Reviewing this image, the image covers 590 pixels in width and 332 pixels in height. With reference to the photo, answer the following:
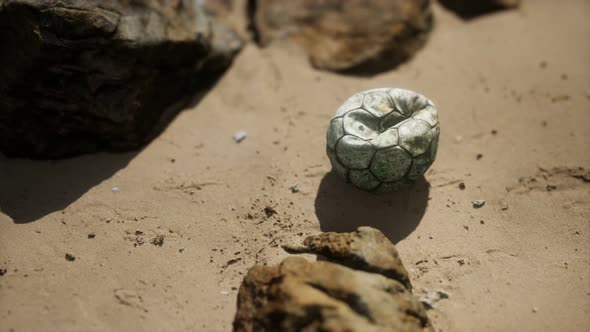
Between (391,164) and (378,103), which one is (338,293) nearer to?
(391,164)

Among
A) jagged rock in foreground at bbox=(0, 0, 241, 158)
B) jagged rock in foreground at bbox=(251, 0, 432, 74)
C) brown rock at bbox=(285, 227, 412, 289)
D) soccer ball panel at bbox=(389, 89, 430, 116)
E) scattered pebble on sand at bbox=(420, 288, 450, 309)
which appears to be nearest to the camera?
brown rock at bbox=(285, 227, 412, 289)

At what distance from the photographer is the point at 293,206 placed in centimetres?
402

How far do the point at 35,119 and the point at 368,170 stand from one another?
2986 millimetres

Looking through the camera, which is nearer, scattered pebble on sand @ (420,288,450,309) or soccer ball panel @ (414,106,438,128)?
scattered pebble on sand @ (420,288,450,309)

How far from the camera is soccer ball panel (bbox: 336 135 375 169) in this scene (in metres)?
3.58

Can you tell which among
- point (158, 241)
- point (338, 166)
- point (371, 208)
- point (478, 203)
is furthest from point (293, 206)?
point (478, 203)

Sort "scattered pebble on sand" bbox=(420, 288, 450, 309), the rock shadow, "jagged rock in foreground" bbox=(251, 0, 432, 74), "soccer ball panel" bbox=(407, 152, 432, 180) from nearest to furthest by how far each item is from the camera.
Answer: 1. "scattered pebble on sand" bbox=(420, 288, 450, 309)
2. "soccer ball panel" bbox=(407, 152, 432, 180)
3. the rock shadow
4. "jagged rock in foreground" bbox=(251, 0, 432, 74)

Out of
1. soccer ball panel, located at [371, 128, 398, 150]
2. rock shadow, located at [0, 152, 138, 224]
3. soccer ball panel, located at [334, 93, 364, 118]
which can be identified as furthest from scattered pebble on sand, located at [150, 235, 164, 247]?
soccer ball panel, located at [371, 128, 398, 150]

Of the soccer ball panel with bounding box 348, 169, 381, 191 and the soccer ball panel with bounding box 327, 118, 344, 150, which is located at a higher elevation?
the soccer ball panel with bounding box 327, 118, 344, 150

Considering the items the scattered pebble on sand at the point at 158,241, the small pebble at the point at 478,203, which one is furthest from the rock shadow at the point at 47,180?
the small pebble at the point at 478,203

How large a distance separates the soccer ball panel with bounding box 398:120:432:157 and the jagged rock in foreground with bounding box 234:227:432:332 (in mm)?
690

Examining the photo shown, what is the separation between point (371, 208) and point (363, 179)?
14.1 inches

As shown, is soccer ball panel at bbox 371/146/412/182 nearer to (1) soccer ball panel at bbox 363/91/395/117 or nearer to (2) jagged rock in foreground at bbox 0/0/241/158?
(1) soccer ball panel at bbox 363/91/395/117

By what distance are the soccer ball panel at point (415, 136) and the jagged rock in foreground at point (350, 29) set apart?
1713 millimetres
